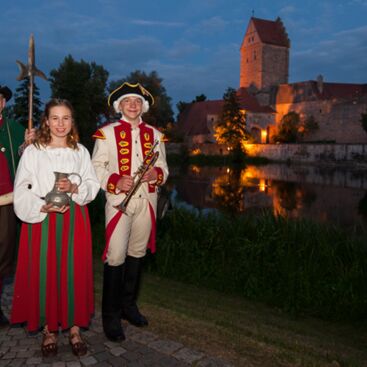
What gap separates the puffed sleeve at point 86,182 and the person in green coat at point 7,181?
60 centimetres

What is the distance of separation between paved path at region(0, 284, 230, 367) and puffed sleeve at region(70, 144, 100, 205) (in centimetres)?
125

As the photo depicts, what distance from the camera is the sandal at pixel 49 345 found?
331 cm

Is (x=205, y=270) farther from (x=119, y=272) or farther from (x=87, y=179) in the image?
(x=87, y=179)

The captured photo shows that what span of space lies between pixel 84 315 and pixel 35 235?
800 millimetres

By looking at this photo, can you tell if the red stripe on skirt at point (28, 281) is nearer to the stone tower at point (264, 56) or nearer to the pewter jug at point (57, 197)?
the pewter jug at point (57, 197)

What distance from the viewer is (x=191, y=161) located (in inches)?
2340

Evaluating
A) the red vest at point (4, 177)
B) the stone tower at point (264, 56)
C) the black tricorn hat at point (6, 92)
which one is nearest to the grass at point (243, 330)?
the red vest at point (4, 177)

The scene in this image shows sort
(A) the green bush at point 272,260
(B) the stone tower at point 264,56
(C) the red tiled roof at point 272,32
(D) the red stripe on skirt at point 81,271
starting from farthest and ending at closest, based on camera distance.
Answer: (C) the red tiled roof at point 272,32, (B) the stone tower at point 264,56, (A) the green bush at point 272,260, (D) the red stripe on skirt at point 81,271

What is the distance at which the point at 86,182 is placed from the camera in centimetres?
347

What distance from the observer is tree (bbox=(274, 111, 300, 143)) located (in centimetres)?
6494

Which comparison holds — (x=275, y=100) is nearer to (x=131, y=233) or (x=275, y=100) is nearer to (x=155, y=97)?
(x=155, y=97)

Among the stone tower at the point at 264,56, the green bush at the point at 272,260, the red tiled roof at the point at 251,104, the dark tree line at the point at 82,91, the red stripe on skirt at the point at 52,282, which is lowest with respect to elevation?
the green bush at the point at 272,260

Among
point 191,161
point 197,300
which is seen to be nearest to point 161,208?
point 197,300

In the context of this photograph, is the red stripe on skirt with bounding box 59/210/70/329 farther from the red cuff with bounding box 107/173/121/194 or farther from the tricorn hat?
the tricorn hat
